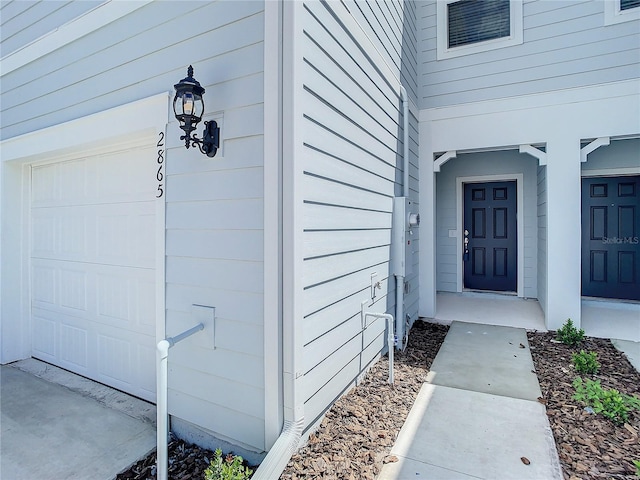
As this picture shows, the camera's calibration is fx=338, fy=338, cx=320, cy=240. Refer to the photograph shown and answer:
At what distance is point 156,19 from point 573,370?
428cm

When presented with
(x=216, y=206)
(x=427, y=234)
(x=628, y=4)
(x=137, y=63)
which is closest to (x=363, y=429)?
(x=216, y=206)

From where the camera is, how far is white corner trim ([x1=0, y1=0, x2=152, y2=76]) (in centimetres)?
244

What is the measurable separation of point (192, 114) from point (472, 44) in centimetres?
433

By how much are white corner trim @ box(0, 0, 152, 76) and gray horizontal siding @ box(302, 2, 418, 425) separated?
1.39 m

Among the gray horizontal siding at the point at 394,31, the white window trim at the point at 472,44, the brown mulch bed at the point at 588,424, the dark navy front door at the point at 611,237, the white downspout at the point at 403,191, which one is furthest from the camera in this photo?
the dark navy front door at the point at 611,237

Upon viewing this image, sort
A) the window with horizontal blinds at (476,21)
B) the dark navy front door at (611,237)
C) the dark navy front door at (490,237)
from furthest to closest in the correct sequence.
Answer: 1. the dark navy front door at (490,237)
2. the dark navy front door at (611,237)
3. the window with horizontal blinds at (476,21)

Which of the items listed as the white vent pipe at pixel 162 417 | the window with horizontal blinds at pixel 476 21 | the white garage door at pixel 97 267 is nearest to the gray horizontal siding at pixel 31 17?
the white garage door at pixel 97 267

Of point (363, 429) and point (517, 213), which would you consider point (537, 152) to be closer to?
point (517, 213)

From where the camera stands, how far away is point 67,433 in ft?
7.27

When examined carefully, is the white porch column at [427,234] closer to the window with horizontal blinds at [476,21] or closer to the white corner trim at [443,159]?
the white corner trim at [443,159]

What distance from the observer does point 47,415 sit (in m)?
2.42

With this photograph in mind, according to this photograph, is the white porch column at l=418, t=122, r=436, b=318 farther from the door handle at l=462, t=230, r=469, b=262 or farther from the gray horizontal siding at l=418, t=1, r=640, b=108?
the door handle at l=462, t=230, r=469, b=262

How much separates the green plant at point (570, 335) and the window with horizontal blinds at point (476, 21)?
3.71 meters

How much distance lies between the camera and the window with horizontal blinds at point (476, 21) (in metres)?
4.45
